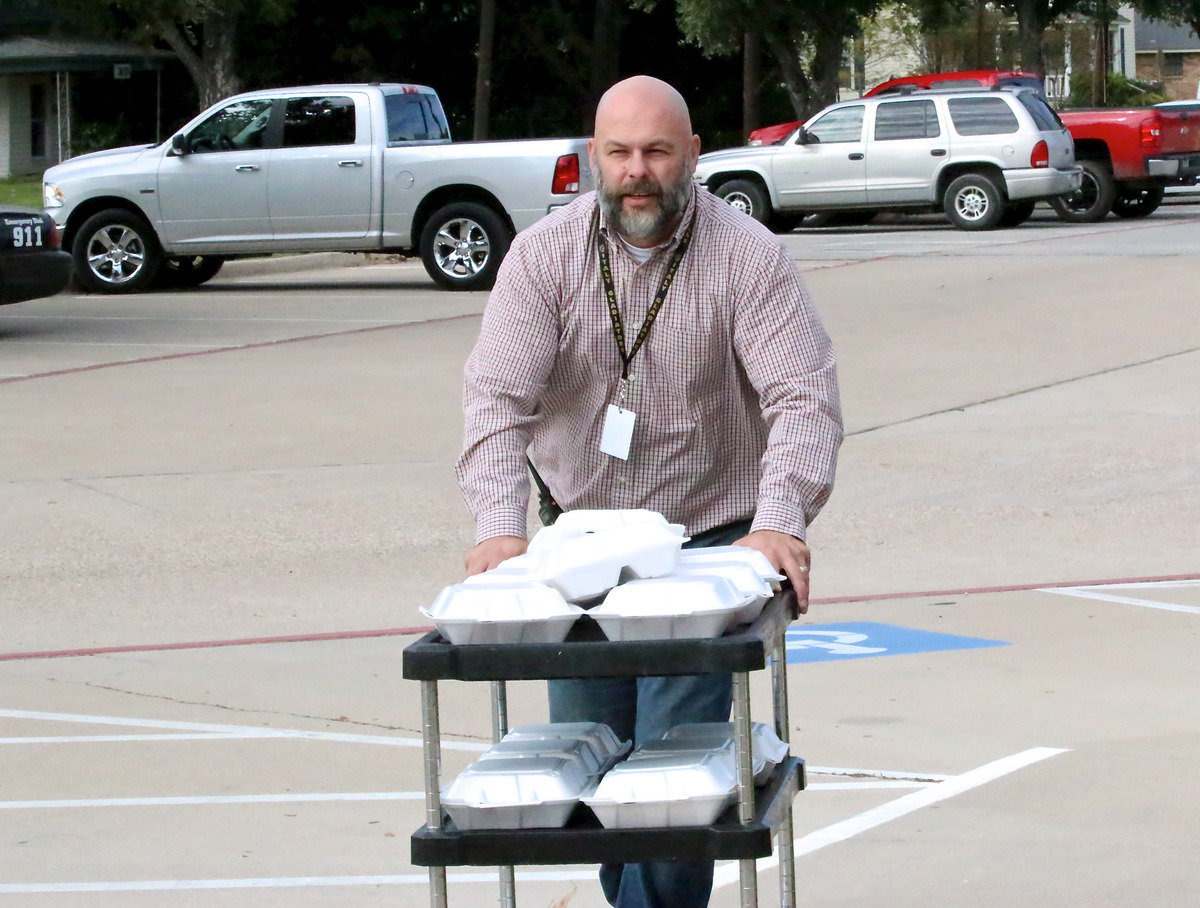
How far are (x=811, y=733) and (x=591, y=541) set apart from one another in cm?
286

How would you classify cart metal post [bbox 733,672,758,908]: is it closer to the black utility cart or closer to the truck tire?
the black utility cart

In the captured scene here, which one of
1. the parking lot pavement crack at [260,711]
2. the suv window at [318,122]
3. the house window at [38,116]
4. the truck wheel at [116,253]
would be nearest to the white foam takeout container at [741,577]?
the parking lot pavement crack at [260,711]

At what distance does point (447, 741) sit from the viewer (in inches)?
222

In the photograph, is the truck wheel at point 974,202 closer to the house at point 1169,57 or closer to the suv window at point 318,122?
the suv window at point 318,122

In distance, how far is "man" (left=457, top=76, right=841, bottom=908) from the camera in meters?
3.43

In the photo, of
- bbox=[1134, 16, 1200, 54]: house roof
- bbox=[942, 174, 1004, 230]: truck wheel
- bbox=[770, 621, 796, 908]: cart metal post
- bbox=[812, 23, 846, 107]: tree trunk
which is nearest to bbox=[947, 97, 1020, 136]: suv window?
bbox=[942, 174, 1004, 230]: truck wheel

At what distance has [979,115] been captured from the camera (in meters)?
23.4

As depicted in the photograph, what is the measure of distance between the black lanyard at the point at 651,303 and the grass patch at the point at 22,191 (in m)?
26.6

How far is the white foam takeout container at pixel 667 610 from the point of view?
2844mm

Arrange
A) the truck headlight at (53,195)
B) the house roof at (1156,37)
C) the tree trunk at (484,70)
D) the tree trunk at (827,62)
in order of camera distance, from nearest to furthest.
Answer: the truck headlight at (53,195) → the tree trunk at (827,62) → the tree trunk at (484,70) → the house roof at (1156,37)

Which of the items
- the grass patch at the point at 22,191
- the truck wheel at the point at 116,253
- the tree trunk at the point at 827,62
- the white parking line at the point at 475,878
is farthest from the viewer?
the tree trunk at the point at 827,62

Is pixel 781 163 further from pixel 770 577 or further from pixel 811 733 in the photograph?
pixel 770 577

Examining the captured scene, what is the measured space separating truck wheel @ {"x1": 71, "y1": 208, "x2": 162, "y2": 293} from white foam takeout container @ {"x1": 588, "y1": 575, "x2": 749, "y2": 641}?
16697 millimetres

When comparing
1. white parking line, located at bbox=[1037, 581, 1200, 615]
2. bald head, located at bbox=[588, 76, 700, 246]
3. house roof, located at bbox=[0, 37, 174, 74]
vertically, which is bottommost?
white parking line, located at bbox=[1037, 581, 1200, 615]
